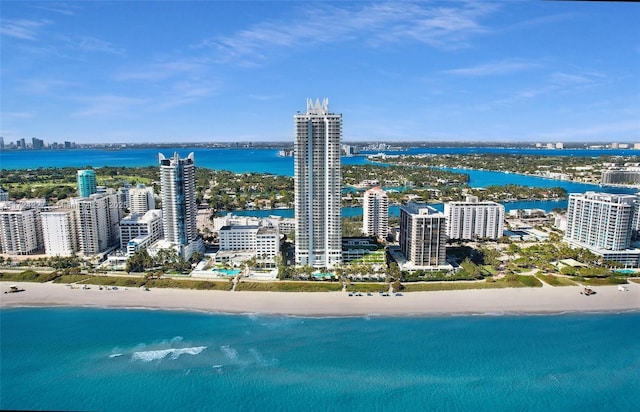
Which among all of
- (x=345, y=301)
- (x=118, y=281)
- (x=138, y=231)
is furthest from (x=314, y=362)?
(x=138, y=231)

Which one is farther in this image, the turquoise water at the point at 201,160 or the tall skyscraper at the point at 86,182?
the turquoise water at the point at 201,160

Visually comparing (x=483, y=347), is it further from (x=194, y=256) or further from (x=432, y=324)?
(x=194, y=256)

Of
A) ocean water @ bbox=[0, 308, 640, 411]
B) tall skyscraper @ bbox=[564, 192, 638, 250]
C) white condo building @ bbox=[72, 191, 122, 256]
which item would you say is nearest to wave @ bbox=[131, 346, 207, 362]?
ocean water @ bbox=[0, 308, 640, 411]

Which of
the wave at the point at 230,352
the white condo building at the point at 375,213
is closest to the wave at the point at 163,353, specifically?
the wave at the point at 230,352

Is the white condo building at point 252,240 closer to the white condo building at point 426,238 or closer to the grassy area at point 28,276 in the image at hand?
the white condo building at point 426,238

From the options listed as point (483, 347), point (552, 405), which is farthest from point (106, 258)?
point (552, 405)

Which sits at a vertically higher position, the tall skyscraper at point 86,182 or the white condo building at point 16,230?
the tall skyscraper at point 86,182

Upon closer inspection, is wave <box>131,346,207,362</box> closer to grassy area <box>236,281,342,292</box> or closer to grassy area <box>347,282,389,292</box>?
grassy area <box>236,281,342,292</box>
